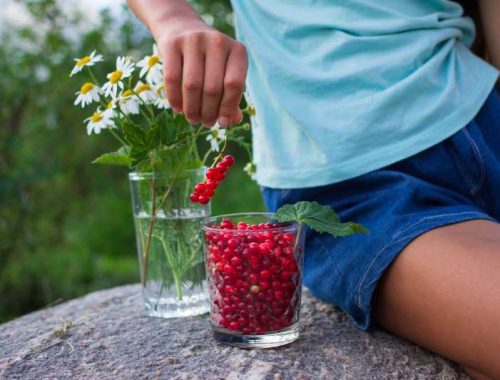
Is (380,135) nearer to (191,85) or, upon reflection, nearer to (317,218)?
(317,218)

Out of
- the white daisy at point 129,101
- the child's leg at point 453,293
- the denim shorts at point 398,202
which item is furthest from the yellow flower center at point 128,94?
the child's leg at point 453,293

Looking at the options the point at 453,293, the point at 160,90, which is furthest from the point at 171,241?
the point at 453,293

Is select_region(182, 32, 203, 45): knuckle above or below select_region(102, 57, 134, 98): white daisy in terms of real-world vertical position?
above

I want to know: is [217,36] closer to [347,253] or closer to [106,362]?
[347,253]

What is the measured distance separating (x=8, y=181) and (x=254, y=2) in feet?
6.16

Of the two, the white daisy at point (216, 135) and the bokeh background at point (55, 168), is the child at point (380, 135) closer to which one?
the white daisy at point (216, 135)

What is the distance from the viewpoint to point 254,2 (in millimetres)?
1442

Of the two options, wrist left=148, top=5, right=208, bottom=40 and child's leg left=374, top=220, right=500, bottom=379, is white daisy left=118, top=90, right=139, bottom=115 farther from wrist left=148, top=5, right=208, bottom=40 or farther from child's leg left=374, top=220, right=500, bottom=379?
A: child's leg left=374, top=220, right=500, bottom=379

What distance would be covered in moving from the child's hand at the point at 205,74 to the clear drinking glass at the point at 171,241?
0.31 metres

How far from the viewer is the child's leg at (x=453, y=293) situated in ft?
3.52

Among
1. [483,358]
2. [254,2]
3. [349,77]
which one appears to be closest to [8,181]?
[254,2]

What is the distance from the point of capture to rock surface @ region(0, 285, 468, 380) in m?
1.11

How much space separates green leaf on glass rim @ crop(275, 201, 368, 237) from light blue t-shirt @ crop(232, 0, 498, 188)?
0.47ft

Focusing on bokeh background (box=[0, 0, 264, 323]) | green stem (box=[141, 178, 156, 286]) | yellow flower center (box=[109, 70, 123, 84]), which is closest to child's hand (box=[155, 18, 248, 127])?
yellow flower center (box=[109, 70, 123, 84])
